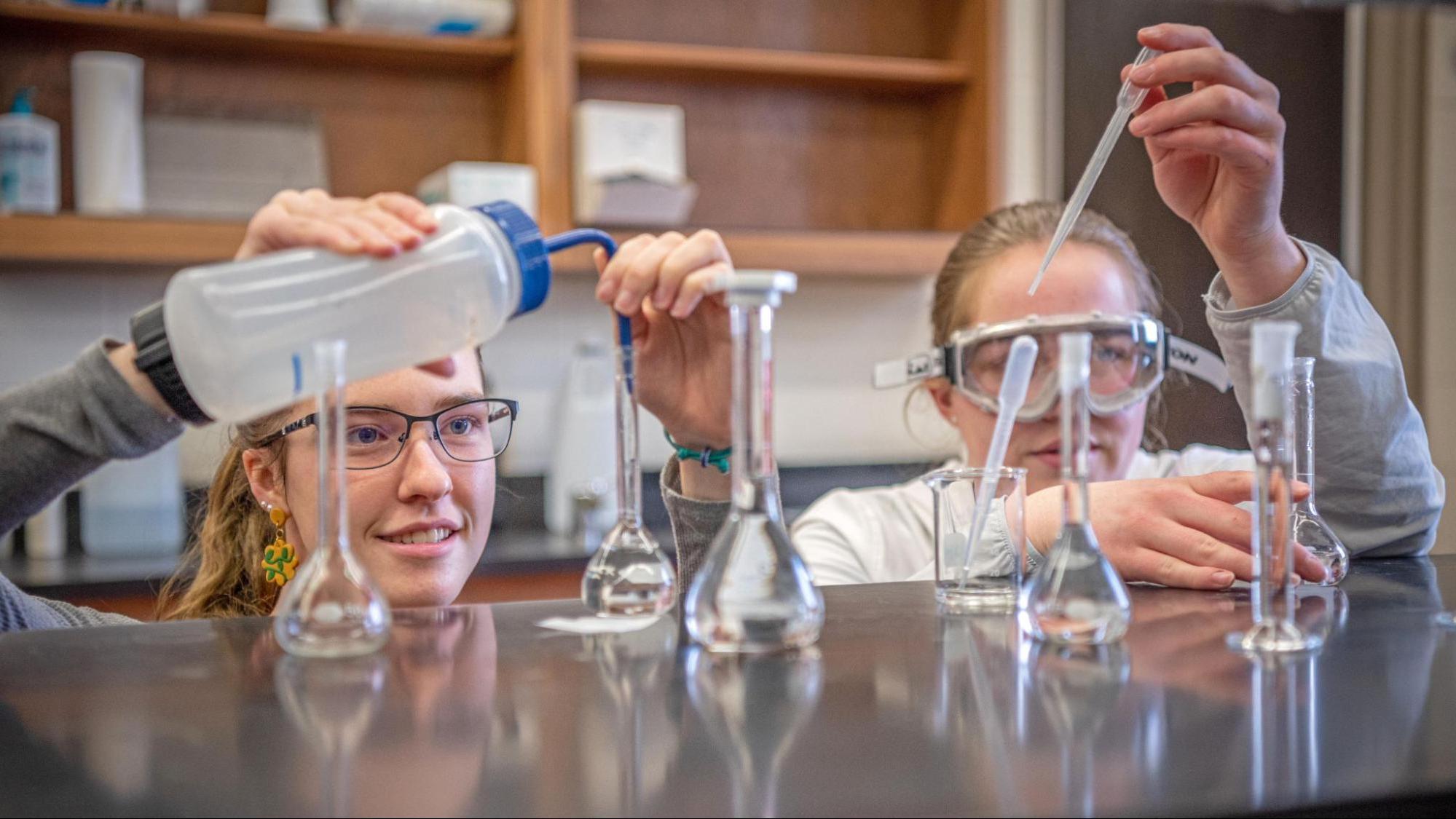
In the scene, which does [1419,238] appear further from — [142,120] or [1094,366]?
[142,120]

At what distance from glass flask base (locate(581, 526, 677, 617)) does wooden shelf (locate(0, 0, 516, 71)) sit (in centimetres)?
202

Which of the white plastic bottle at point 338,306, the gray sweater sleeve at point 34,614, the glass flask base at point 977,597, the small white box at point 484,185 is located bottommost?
the gray sweater sleeve at point 34,614

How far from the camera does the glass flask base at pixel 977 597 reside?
0.81 metres

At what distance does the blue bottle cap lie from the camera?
2.57 feet

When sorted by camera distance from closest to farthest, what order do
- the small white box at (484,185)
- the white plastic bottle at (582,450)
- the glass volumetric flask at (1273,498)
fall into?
the glass volumetric flask at (1273,498) → the small white box at (484,185) → the white plastic bottle at (582,450)

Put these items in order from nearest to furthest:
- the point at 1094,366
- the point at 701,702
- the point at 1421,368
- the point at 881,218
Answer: the point at 701,702 < the point at 1094,366 < the point at 1421,368 < the point at 881,218

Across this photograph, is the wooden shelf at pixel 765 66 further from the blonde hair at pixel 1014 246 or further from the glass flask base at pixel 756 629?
the glass flask base at pixel 756 629

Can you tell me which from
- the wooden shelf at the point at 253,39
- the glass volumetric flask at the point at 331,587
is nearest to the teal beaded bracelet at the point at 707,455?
the glass volumetric flask at the point at 331,587

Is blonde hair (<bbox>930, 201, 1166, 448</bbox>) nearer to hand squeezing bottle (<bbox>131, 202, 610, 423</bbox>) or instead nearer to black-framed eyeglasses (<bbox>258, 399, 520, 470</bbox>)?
black-framed eyeglasses (<bbox>258, 399, 520, 470</bbox>)

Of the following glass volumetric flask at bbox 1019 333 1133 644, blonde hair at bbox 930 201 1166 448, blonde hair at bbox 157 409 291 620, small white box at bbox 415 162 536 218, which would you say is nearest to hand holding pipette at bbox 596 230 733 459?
glass volumetric flask at bbox 1019 333 1133 644

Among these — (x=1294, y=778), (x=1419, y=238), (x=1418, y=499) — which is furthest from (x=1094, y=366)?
(x=1419, y=238)

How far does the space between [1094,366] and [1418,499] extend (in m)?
0.30

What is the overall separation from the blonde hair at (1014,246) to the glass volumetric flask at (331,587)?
109 centimetres

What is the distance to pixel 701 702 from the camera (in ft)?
1.86
